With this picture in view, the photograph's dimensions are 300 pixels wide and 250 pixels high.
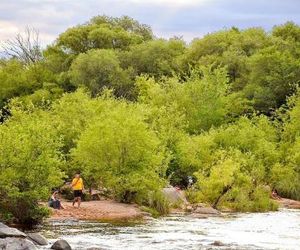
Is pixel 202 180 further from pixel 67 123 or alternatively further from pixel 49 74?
pixel 49 74

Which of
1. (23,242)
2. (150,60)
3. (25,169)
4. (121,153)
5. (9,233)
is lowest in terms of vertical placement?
(23,242)

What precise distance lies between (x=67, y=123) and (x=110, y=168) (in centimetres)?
838

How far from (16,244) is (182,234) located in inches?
393

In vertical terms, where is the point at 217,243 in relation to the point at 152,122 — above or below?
below

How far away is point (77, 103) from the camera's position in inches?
2088

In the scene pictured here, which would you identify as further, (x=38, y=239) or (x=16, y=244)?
(x=38, y=239)

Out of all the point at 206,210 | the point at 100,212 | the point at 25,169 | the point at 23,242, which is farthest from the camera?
the point at 206,210

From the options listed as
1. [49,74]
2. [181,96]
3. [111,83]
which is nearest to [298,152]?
[181,96]

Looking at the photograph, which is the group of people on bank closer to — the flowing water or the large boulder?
the flowing water

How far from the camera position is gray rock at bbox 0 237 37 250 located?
83.6 feet

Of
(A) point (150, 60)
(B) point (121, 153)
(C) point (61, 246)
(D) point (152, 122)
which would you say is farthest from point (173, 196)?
(A) point (150, 60)

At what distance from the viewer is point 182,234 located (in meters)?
33.0

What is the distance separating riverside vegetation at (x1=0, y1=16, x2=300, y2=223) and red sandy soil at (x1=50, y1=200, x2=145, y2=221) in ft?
5.49

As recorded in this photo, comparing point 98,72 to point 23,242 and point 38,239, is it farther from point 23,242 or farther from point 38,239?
point 23,242
